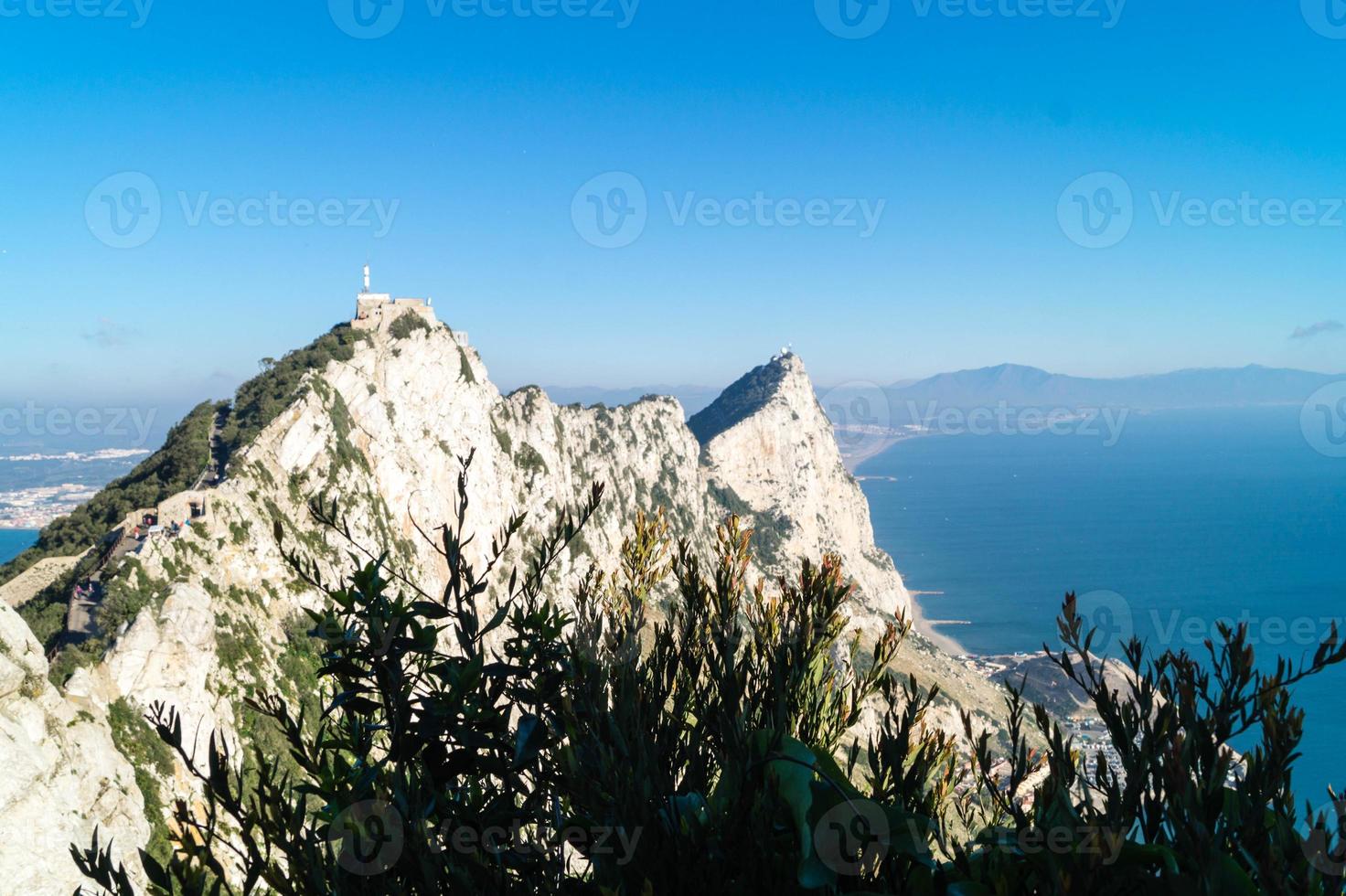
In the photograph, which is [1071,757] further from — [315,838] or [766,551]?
[766,551]

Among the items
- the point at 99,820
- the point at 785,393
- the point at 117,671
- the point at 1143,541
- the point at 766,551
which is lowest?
the point at 1143,541

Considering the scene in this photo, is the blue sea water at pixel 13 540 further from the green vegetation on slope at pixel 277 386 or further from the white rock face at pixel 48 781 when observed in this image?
the white rock face at pixel 48 781

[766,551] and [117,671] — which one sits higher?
[117,671]

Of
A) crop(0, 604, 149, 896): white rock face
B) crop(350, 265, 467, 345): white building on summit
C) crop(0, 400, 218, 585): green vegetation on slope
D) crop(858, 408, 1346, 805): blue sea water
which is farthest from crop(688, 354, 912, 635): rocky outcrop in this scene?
crop(0, 604, 149, 896): white rock face

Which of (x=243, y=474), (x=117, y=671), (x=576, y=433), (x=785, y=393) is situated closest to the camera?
(x=117, y=671)

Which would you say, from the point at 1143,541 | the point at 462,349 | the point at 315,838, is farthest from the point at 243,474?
the point at 1143,541

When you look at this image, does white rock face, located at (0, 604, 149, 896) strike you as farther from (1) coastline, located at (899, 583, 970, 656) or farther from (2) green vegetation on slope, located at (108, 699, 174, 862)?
(1) coastline, located at (899, 583, 970, 656)

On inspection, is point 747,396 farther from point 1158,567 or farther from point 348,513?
point 348,513

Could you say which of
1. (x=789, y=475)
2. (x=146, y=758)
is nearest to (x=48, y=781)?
(x=146, y=758)
